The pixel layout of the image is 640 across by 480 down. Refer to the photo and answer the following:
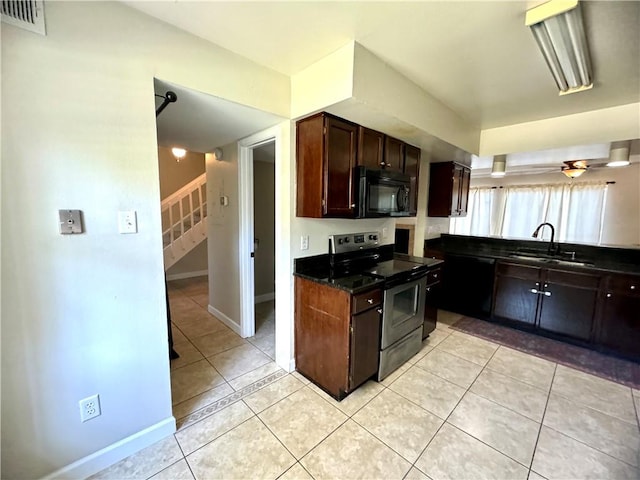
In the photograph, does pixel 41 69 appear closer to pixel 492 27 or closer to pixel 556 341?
pixel 492 27

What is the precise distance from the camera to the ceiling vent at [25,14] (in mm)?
1105

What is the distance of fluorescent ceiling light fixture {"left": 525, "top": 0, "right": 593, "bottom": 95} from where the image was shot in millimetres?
1301

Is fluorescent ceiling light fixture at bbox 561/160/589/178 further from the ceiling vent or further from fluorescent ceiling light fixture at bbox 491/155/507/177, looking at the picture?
the ceiling vent

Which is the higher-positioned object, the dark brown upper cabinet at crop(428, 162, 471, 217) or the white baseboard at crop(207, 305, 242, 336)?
the dark brown upper cabinet at crop(428, 162, 471, 217)

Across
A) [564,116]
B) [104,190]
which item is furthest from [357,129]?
[564,116]

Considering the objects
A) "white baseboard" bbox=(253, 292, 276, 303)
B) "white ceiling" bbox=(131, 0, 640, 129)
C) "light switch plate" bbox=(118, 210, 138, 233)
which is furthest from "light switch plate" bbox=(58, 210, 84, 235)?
"white baseboard" bbox=(253, 292, 276, 303)

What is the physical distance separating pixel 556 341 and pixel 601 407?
3.87ft

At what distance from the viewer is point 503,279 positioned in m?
3.33

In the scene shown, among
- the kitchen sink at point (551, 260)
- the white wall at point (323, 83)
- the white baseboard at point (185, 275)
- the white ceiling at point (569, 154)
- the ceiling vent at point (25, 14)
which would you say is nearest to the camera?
the ceiling vent at point (25, 14)

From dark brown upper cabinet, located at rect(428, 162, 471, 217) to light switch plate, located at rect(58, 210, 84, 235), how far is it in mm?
3774


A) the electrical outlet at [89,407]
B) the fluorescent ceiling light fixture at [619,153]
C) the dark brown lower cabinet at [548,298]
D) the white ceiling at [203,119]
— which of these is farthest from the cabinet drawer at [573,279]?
the electrical outlet at [89,407]

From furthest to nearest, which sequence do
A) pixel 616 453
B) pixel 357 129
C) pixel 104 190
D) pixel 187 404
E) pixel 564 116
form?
1. pixel 564 116
2. pixel 357 129
3. pixel 187 404
4. pixel 616 453
5. pixel 104 190

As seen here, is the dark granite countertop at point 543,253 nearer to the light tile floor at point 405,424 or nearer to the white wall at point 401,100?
the light tile floor at point 405,424

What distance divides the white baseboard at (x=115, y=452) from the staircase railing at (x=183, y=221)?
11.9 ft
